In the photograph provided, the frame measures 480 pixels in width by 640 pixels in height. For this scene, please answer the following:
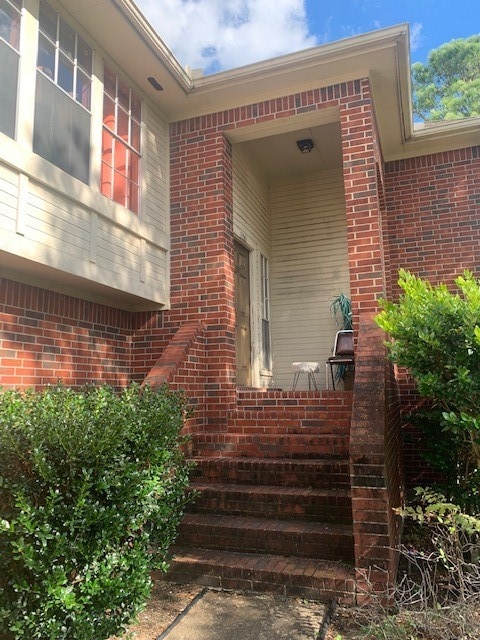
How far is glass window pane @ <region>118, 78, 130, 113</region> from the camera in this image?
5.49 m

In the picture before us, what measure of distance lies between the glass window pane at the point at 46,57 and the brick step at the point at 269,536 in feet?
13.7

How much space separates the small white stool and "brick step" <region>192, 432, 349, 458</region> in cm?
211

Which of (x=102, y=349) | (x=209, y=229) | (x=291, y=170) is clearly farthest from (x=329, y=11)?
(x=102, y=349)

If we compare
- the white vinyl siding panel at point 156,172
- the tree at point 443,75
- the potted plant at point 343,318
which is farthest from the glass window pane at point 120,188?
the tree at point 443,75

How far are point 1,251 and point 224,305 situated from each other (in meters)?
2.63

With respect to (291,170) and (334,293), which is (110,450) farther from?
(291,170)

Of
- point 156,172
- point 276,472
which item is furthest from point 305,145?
point 276,472

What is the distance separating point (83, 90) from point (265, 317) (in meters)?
4.28

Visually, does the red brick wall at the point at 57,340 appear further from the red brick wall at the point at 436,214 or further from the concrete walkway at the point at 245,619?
the red brick wall at the point at 436,214

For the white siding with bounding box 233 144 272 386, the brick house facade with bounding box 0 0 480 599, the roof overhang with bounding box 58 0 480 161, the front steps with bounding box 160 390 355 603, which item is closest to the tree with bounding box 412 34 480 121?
the white siding with bounding box 233 144 272 386

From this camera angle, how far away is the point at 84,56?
494 centimetres

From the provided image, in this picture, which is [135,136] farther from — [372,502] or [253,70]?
[372,502]

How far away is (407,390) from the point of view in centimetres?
616

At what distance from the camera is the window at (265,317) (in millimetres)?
7781
